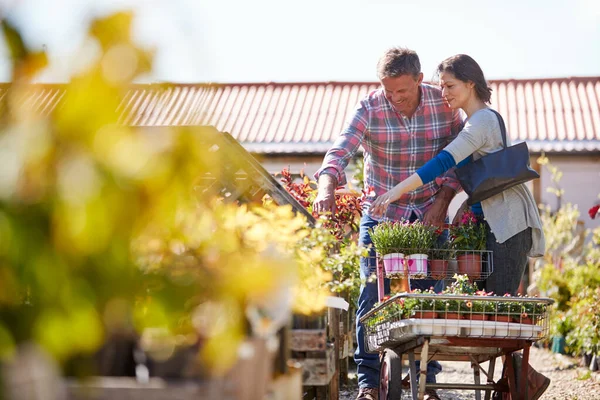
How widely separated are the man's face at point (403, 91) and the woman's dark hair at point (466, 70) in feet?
0.76

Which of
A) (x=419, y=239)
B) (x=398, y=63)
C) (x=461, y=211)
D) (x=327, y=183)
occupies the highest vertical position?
(x=398, y=63)

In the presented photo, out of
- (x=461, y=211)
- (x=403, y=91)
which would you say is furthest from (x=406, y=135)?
(x=461, y=211)

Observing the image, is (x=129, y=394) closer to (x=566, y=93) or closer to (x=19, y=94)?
(x=19, y=94)

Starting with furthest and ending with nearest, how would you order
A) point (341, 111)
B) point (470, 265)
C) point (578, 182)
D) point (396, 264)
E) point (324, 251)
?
point (341, 111)
point (578, 182)
point (470, 265)
point (396, 264)
point (324, 251)

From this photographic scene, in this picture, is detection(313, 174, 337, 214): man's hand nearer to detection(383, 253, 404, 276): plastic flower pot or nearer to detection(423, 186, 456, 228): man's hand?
detection(383, 253, 404, 276): plastic flower pot

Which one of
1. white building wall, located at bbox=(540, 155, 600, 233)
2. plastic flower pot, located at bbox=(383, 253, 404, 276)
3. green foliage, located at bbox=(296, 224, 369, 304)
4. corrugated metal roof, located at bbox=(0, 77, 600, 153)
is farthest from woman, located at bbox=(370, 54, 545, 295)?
white building wall, located at bbox=(540, 155, 600, 233)

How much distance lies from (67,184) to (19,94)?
202 millimetres

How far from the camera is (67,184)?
41.3 inches

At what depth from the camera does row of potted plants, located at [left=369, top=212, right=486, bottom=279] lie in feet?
13.0

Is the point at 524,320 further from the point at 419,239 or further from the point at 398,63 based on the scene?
the point at 398,63

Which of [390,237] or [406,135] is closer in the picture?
[390,237]

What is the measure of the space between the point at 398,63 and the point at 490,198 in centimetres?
79

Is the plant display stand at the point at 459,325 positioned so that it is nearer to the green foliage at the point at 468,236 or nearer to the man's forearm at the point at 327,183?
the green foliage at the point at 468,236

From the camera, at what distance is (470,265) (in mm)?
4039
